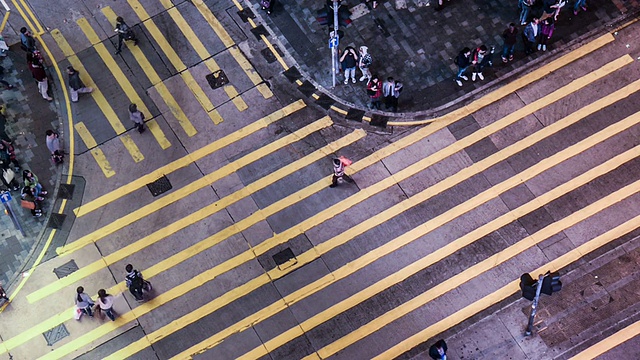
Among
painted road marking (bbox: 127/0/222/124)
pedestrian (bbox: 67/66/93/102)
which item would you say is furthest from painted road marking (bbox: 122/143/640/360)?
pedestrian (bbox: 67/66/93/102)

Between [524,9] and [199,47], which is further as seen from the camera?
[199,47]

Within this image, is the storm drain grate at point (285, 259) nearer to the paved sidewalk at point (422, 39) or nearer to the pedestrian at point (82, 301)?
the pedestrian at point (82, 301)

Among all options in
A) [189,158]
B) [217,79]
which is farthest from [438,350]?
[217,79]

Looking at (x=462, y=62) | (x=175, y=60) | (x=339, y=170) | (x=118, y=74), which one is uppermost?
(x=118, y=74)

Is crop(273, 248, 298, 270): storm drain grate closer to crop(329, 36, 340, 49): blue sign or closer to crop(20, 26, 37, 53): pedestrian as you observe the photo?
crop(329, 36, 340, 49): blue sign

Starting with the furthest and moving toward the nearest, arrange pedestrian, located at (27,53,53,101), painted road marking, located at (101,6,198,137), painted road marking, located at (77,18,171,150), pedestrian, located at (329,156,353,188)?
pedestrian, located at (27,53,53,101)
painted road marking, located at (101,6,198,137)
painted road marking, located at (77,18,171,150)
pedestrian, located at (329,156,353,188)

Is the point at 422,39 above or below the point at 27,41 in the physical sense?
below

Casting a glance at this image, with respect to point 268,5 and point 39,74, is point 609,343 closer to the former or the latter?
point 268,5
